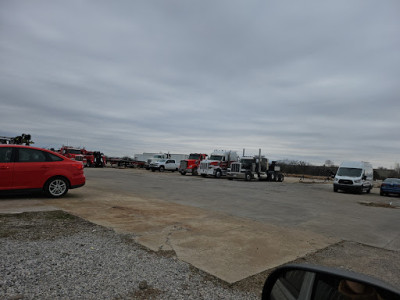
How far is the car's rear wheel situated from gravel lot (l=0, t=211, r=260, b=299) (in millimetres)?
4364

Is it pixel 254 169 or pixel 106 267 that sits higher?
pixel 254 169

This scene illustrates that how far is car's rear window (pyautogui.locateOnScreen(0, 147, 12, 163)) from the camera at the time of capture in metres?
9.48

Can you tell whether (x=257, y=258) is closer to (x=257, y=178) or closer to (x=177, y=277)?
(x=177, y=277)

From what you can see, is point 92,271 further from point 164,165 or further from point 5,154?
point 164,165

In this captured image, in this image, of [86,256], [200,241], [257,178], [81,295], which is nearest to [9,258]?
[86,256]

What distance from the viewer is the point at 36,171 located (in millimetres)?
9922

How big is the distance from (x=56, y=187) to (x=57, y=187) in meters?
0.03

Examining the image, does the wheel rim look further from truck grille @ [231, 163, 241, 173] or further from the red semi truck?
the red semi truck

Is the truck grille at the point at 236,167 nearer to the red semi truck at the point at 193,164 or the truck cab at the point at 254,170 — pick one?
the truck cab at the point at 254,170

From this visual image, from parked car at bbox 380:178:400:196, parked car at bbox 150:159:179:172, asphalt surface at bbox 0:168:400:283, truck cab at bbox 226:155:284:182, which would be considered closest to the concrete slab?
Answer: asphalt surface at bbox 0:168:400:283

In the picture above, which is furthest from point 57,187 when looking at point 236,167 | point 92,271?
point 236,167

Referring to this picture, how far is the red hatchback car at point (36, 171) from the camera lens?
9.52m

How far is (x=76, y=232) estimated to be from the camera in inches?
243

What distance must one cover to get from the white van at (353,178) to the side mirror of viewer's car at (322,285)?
78.5ft
